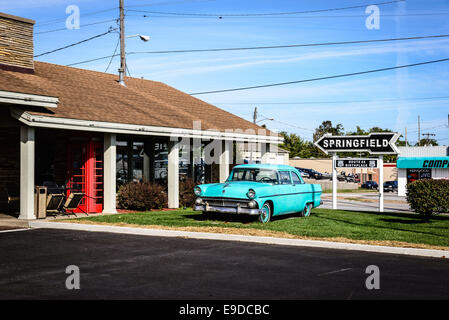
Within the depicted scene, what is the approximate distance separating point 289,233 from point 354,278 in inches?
191

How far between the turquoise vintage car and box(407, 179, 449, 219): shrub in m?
3.63

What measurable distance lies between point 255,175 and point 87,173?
6.70m

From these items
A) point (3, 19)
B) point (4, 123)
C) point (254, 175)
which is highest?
point (3, 19)

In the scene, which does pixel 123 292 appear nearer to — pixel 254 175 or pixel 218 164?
pixel 254 175

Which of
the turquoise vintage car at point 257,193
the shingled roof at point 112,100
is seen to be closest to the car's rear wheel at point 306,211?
the turquoise vintage car at point 257,193

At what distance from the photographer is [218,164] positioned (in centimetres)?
2527

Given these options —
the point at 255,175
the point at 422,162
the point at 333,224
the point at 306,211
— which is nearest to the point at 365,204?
the point at 306,211

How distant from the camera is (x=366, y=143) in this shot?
830 inches

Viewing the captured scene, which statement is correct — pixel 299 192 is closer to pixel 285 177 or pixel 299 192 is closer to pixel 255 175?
pixel 285 177

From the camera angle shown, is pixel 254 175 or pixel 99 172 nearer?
pixel 254 175

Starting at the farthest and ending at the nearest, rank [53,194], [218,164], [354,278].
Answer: [218,164] → [53,194] → [354,278]

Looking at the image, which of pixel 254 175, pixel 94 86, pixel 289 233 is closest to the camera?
pixel 289 233

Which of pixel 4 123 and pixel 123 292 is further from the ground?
pixel 4 123

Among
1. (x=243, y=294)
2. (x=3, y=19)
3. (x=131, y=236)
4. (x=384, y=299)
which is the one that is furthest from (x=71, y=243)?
(x=3, y=19)
